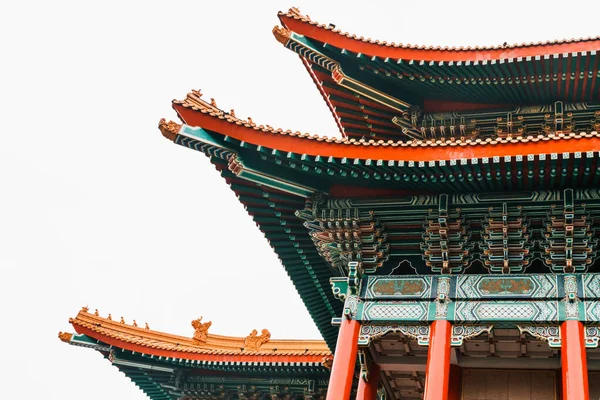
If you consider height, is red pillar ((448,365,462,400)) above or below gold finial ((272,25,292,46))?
below

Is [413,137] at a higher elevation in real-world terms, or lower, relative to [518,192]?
higher

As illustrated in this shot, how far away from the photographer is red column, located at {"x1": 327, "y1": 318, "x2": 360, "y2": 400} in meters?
10.7

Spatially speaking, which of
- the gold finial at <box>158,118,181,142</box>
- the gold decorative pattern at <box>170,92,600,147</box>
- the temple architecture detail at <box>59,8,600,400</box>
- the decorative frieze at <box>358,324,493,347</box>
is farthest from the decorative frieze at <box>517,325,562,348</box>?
the gold finial at <box>158,118,181,142</box>

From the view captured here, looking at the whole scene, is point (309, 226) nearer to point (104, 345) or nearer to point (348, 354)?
point (348, 354)

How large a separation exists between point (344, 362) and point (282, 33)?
715 cm

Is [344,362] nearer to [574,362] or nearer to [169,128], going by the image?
[574,362]

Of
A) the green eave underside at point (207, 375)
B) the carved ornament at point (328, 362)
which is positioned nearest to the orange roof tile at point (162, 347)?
the green eave underside at point (207, 375)

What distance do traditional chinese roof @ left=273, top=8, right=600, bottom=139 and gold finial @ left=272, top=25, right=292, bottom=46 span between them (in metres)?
0.02

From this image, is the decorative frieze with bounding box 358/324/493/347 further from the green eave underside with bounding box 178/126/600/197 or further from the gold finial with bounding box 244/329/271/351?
the gold finial with bounding box 244/329/271/351

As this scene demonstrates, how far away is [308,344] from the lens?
18094mm

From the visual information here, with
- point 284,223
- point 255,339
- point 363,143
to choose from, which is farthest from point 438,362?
point 255,339

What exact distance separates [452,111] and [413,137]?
3.24 feet

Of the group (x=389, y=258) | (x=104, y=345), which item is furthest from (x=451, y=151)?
(x=104, y=345)

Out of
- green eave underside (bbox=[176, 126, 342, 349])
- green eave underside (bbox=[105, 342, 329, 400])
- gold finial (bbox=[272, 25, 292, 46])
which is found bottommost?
green eave underside (bbox=[105, 342, 329, 400])
